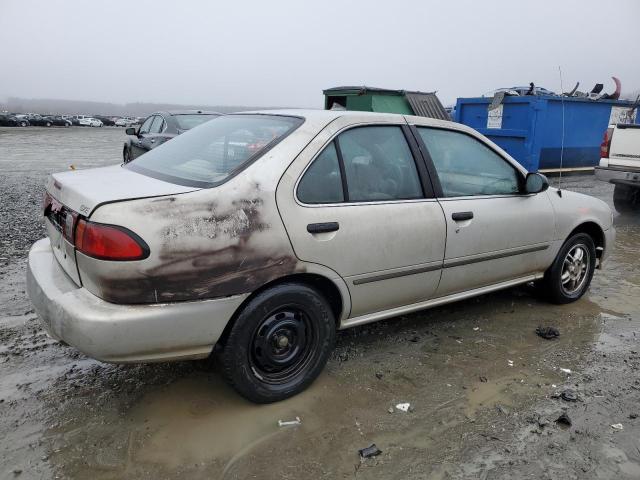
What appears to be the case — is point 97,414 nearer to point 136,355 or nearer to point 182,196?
point 136,355

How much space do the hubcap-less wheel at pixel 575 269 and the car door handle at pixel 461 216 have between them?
1421 millimetres

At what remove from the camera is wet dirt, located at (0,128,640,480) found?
2434mm

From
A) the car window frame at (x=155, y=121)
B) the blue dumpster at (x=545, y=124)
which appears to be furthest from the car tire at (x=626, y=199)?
the car window frame at (x=155, y=121)

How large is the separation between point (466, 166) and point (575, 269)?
5.39ft

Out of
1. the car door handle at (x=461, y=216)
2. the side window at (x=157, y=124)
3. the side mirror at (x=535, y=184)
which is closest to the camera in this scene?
the car door handle at (x=461, y=216)

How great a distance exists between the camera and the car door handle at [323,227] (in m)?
2.78

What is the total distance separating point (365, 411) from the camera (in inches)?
113

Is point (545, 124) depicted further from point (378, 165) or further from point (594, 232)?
point (378, 165)

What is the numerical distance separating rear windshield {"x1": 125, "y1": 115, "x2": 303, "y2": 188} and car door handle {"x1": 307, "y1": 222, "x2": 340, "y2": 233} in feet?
1.61

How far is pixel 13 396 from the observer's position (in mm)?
2904

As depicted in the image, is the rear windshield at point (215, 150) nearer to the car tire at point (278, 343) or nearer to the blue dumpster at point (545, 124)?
the car tire at point (278, 343)

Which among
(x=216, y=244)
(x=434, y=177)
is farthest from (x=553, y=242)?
(x=216, y=244)

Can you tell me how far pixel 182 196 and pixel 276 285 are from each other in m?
0.69

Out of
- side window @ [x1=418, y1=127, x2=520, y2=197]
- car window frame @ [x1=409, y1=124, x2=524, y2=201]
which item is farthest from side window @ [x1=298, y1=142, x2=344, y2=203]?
side window @ [x1=418, y1=127, x2=520, y2=197]
